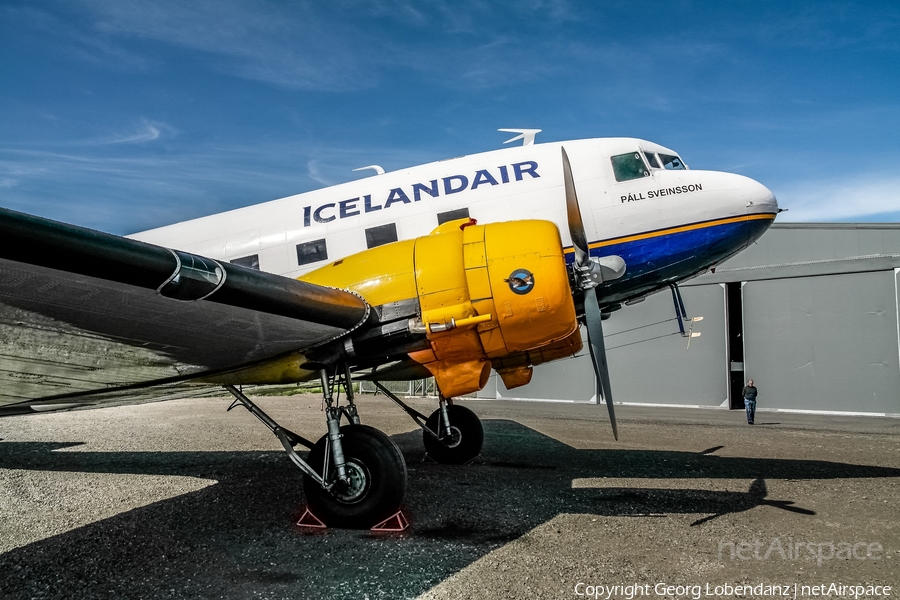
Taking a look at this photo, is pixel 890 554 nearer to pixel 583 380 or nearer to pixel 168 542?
pixel 168 542

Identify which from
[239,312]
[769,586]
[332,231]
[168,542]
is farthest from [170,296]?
[769,586]

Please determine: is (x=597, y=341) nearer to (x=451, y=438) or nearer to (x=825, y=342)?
(x=451, y=438)

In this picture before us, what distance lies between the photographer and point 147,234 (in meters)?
10.2

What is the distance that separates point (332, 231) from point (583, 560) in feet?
18.6

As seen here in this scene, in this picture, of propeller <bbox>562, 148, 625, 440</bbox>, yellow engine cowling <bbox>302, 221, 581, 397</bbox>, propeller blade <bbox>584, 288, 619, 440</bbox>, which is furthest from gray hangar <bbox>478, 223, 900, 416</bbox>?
yellow engine cowling <bbox>302, 221, 581, 397</bbox>

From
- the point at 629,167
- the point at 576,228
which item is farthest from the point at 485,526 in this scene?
the point at 629,167

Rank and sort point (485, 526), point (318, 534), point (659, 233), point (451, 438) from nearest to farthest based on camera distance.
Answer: point (318, 534), point (485, 526), point (659, 233), point (451, 438)

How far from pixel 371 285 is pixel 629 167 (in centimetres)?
439

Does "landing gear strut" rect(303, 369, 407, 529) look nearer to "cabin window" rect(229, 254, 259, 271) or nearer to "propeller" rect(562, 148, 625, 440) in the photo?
"propeller" rect(562, 148, 625, 440)

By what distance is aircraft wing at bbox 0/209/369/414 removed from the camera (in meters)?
4.09

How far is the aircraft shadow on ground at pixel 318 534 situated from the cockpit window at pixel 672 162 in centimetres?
458

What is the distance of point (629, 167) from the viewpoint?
8953mm

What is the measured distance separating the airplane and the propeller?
24mm

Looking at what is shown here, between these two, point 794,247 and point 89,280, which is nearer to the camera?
point 89,280
